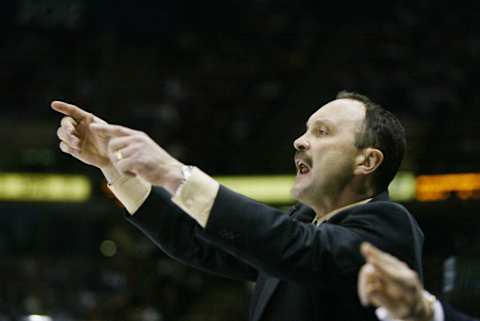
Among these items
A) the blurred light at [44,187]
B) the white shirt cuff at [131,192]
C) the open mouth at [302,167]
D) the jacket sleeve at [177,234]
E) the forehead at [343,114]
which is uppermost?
the forehead at [343,114]

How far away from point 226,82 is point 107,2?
162 cm

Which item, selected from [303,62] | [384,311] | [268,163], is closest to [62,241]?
[268,163]

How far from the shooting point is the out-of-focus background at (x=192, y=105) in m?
8.59

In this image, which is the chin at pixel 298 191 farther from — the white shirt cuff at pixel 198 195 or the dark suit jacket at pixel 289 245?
the white shirt cuff at pixel 198 195

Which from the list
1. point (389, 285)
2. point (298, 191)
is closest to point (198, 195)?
point (298, 191)

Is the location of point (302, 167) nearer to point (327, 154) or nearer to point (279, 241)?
point (327, 154)

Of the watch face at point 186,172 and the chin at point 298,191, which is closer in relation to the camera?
the watch face at point 186,172

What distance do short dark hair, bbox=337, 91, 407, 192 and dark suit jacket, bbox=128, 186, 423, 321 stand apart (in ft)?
0.16

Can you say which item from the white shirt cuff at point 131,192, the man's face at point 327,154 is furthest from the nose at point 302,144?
the white shirt cuff at point 131,192

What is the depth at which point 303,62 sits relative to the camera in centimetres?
1031

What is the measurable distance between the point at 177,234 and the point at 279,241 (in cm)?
50

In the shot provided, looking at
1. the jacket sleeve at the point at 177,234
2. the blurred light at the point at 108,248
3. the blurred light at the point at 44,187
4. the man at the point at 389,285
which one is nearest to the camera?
the man at the point at 389,285

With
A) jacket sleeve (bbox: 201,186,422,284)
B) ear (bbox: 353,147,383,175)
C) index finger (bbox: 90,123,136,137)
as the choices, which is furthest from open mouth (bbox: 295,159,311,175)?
index finger (bbox: 90,123,136,137)

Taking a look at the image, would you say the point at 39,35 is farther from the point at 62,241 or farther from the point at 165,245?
the point at 165,245
